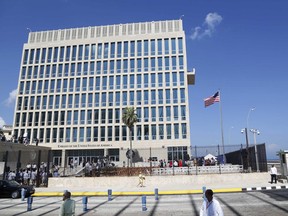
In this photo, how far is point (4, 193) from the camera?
18.3 metres

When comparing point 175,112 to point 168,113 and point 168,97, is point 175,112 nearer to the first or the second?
point 168,113

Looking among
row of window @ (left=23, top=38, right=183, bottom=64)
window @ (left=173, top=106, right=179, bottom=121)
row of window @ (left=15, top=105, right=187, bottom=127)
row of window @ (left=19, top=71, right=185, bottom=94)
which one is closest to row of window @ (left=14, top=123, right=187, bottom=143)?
row of window @ (left=15, top=105, right=187, bottom=127)

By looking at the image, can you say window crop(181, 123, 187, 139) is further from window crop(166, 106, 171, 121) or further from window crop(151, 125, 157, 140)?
window crop(151, 125, 157, 140)

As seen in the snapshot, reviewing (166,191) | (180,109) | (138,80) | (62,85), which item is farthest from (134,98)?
(166,191)

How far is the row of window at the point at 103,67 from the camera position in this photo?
188 feet

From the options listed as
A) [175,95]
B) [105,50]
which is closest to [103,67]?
[105,50]

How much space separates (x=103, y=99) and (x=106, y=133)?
7781 millimetres

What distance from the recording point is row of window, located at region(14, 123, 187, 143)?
174ft

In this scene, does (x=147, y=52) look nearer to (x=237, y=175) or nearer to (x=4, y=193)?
(x=237, y=175)

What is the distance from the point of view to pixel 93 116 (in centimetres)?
5638

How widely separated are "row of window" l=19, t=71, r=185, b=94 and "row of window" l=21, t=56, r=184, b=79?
145 centimetres

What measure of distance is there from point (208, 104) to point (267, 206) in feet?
83.6

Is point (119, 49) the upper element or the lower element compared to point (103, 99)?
upper

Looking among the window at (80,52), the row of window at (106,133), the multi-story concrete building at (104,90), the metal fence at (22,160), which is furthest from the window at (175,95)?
the metal fence at (22,160)
